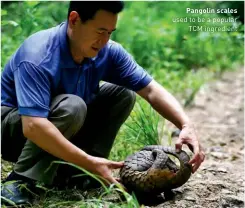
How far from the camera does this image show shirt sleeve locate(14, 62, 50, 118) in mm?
3039

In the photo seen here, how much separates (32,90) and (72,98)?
0.28 m

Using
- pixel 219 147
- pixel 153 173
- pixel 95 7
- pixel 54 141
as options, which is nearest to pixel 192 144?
pixel 153 173

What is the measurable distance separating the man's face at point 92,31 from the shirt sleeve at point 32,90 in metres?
0.28

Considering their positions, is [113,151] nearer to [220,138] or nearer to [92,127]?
[92,127]

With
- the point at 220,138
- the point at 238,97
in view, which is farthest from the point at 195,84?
the point at 220,138

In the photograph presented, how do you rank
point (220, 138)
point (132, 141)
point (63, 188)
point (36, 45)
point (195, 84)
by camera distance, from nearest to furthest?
point (36, 45), point (63, 188), point (132, 141), point (220, 138), point (195, 84)

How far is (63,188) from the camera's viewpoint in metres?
3.61

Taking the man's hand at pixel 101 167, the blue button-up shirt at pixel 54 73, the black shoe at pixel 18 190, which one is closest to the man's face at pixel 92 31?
the blue button-up shirt at pixel 54 73

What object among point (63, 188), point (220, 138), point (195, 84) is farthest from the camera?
point (195, 84)

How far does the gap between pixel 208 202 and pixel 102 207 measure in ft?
2.29

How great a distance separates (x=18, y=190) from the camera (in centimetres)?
333

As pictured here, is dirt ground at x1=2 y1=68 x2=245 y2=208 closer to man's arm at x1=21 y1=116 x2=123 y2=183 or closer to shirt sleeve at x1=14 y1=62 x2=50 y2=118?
man's arm at x1=21 y1=116 x2=123 y2=183

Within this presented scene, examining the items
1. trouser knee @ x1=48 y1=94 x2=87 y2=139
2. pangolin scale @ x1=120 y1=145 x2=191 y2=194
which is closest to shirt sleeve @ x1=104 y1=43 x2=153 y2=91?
trouser knee @ x1=48 y1=94 x2=87 y2=139

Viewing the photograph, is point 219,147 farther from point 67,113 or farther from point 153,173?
point 67,113
